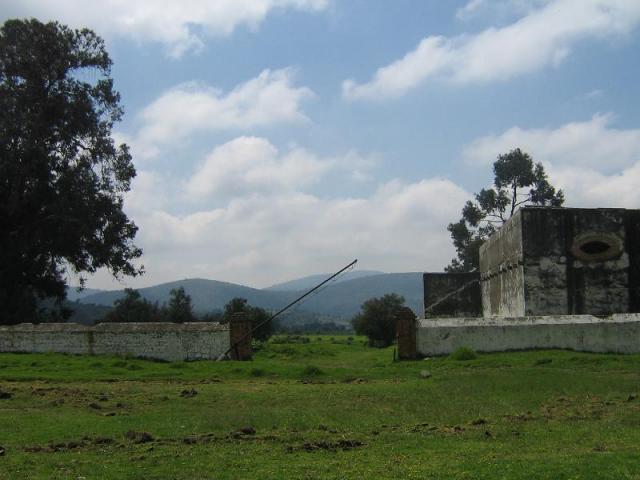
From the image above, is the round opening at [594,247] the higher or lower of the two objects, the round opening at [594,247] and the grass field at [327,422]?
the higher

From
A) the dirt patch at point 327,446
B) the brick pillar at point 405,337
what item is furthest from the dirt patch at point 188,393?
the brick pillar at point 405,337

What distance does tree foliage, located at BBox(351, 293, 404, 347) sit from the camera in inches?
1839

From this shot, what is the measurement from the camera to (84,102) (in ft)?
105

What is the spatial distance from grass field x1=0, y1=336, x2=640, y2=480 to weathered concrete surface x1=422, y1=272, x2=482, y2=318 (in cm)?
1957

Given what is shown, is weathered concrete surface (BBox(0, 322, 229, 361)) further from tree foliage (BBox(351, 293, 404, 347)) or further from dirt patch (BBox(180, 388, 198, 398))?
tree foliage (BBox(351, 293, 404, 347))

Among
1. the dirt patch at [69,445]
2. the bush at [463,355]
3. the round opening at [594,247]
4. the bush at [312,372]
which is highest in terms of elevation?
the round opening at [594,247]

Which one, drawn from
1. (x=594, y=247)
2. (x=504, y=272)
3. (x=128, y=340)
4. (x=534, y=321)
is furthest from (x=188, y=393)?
(x=504, y=272)

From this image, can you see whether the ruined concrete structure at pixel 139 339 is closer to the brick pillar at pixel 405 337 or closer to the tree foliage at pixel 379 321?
the brick pillar at pixel 405 337

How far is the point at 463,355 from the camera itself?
1984cm

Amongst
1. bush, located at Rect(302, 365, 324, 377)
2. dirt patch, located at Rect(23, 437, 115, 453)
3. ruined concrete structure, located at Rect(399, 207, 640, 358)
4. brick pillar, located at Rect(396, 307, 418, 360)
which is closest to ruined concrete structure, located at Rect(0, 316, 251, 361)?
bush, located at Rect(302, 365, 324, 377)

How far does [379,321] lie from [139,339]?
27.3 m

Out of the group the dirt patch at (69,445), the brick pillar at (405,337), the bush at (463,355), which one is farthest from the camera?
the brick pillar at (405,337)

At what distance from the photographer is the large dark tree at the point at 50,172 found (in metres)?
30.2

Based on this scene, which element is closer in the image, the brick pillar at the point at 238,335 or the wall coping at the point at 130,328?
the brick pillar at the point at 238,335
